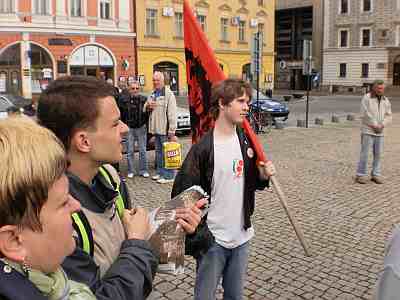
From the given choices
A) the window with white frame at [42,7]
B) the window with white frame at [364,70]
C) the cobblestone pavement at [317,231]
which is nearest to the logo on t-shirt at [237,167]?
the cobblestone pavement at [317,231]

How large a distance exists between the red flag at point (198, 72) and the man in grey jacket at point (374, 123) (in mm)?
5120

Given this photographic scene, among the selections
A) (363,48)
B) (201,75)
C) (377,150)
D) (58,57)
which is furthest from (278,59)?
(201,75)

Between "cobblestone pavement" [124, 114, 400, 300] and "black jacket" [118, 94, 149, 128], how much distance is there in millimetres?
1071

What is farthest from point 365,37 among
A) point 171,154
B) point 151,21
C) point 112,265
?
point 112,265

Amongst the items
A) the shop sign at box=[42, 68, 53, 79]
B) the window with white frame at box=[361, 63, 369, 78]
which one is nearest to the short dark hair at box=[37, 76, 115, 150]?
→ the shop sign at box=[42, 68, 53, 79]

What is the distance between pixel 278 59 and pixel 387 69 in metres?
16.5

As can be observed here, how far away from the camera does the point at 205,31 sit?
40.8 m

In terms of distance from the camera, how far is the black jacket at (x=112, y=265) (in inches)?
57.4

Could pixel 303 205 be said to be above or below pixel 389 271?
below

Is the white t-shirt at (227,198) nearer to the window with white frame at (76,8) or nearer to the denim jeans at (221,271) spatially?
the denim jeans at (221,271)

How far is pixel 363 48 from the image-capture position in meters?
55.3

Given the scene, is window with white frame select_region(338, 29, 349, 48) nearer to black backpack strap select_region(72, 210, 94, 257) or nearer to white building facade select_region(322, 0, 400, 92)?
white building facade select_region(322, 0, 400, 92)

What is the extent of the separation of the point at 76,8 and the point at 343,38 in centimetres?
3519

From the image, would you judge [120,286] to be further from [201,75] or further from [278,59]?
[278,59]
